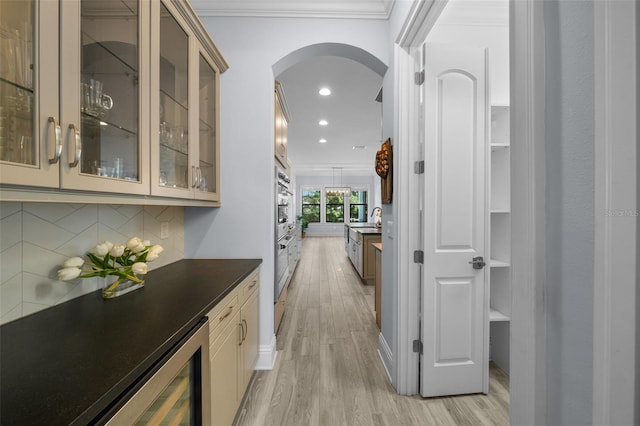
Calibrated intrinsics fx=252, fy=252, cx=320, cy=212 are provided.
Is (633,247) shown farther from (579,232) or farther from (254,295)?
(254,295)

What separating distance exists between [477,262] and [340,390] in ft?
4.42

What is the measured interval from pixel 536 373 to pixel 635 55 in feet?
2.24

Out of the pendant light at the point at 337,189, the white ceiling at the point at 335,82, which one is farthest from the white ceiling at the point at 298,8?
the pendant light at the point at 337,189

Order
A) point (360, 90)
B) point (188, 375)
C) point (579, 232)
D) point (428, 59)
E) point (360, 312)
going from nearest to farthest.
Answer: point (579, 232), point (188, 375), point (428, 59), point (360, 312), point (360, 90)

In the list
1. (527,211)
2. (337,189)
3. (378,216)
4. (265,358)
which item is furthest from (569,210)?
(337,189)

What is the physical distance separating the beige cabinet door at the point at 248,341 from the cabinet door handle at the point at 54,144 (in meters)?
1.21

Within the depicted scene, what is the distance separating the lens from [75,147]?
811 millimetres

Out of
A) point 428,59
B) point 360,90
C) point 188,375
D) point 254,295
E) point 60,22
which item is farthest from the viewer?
point 360,90

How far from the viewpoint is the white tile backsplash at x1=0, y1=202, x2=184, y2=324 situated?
0.93 metres

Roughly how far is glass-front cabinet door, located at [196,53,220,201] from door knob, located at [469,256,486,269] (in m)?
1.94

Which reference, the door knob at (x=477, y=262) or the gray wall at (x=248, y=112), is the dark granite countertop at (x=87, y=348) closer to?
the gray wall at (x=248, y=112)

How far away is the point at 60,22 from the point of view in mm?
788

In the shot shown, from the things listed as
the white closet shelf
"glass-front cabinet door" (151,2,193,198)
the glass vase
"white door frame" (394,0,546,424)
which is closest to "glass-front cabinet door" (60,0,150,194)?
"glass-front cabinet door" (151,2,193,198)

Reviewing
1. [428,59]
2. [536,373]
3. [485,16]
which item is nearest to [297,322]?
[536,373]
